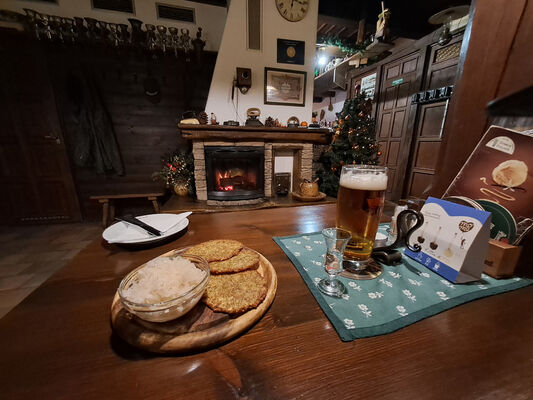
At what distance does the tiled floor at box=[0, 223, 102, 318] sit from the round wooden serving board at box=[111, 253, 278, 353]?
1856 mm

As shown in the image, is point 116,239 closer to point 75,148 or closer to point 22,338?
point 22,338

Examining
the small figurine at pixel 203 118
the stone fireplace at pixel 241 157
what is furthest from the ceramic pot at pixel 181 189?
the small figurine at pixel 203 118

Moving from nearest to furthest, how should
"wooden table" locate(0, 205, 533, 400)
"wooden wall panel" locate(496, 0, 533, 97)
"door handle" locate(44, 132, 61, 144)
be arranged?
"wooden table" locate(0, 205, 533, 400) < "wooden wall panel" locate(496, 0, 533, 97) < "door handle" locate(44, 132, 61, 144)

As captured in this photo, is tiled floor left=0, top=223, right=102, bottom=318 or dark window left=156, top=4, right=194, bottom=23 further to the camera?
dark window left=156, top=4, right=194, bottom=23

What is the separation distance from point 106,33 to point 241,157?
6.71 feet

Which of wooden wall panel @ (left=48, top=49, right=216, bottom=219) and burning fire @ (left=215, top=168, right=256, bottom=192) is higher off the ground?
wooden wall panel @ (left=48, top=49, right=216, bottom=219)

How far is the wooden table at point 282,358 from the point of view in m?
0.27

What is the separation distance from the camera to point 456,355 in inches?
12.5

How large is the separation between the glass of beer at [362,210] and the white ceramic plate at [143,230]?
0.55 m

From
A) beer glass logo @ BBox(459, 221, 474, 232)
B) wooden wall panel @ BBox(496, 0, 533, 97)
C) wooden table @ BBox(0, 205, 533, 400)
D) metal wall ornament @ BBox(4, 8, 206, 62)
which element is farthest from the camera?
metal wall ornament @ BBox(4, 8, 206, 62)

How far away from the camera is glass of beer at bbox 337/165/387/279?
0.53m

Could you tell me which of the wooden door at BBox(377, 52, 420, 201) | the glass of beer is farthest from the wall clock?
the glass of beer

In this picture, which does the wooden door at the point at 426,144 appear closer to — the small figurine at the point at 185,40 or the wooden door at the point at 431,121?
the wooden door at the point at 431,121

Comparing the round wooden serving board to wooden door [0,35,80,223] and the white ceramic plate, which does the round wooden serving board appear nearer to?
the white ceramic plate
